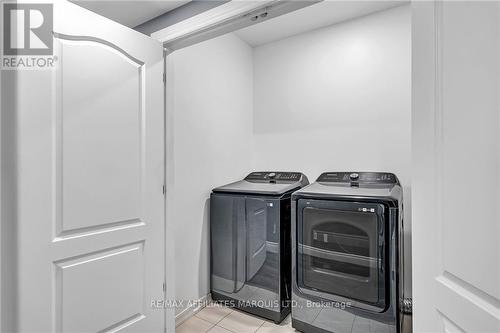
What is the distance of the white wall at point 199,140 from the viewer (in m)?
2.11

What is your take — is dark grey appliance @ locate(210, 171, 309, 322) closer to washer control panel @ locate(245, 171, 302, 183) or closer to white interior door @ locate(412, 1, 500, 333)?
washer control panel @ locate(245, 171, 302, 183)

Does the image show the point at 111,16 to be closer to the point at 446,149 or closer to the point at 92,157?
the point at 92,157

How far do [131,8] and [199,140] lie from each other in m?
1.07

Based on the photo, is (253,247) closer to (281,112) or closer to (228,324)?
(228,324)

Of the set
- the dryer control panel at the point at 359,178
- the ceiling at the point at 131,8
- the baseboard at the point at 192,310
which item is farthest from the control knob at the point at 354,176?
the ceiling at the point at 131,8

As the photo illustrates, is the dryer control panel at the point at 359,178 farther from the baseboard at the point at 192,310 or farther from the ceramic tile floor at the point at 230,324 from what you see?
the baseboard at the point at 192,310

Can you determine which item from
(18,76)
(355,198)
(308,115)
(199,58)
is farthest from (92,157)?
(308,115)

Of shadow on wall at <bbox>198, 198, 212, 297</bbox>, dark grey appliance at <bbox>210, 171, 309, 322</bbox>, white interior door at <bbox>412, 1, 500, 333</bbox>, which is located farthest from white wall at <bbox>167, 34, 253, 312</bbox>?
white interior door at <bbox>412, 1, 500, 333</bbox>

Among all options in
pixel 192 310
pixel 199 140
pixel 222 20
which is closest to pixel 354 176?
pixel 199 140

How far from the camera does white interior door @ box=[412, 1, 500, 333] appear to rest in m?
0.59

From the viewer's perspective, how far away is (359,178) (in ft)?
7.65

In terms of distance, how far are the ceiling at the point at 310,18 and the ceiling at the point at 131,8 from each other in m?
1.13

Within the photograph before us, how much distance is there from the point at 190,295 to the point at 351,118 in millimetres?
2177

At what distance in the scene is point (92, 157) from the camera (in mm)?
1345
